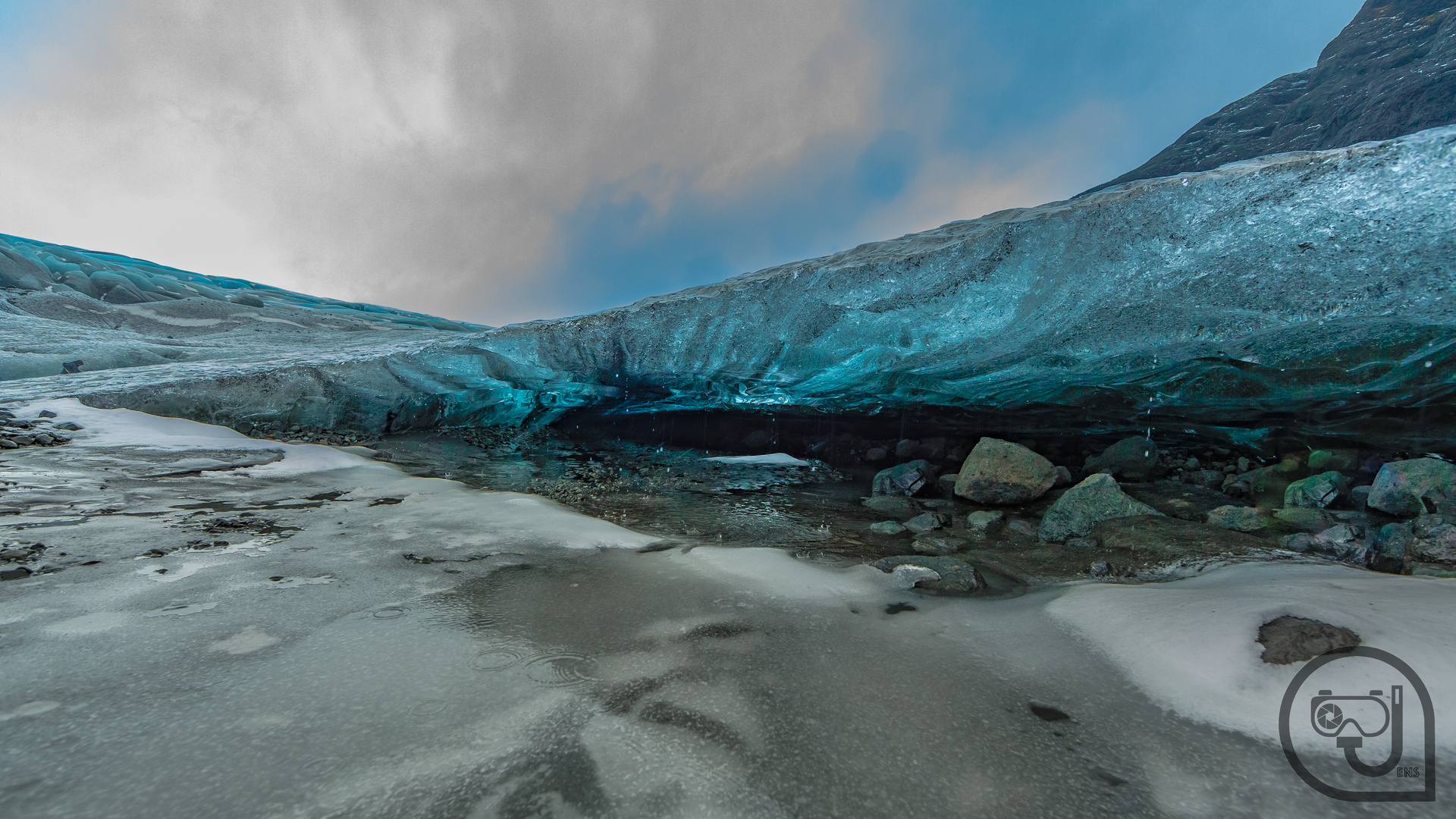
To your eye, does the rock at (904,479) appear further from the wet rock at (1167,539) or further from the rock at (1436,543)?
the rock at (1436,543)

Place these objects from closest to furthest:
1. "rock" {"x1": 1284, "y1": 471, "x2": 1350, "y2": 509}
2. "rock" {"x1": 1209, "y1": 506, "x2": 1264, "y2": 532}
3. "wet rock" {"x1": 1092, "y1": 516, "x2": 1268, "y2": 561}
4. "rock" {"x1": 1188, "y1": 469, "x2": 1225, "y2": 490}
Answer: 1. "wet rock" {"x1": 1092, "y1": 516, "x2": 1268, "y2": 561}
2. "rock" {"x1": 1209, "y1": 506, "x2": 1264, "y2": 532}
3. "rock" {"x1": 1284, "y1": 471, "x2": 1350, "y2": 509}
4. "rock" {"x1": 1188, "y1": 469, "x2": 1225, "y2": 490}

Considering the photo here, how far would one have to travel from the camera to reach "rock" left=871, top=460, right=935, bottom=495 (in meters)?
7.06

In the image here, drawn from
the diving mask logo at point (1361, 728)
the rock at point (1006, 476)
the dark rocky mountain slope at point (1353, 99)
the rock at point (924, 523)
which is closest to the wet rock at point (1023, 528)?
the rock at point (924, 523)

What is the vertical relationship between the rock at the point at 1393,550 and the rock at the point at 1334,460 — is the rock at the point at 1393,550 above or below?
below

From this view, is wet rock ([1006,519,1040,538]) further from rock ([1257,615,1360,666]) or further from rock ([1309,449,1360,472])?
rock ([1309,449,1360,472])

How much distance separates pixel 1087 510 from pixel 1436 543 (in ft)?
6.76

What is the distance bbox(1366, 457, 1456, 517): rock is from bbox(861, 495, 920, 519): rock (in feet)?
13.8

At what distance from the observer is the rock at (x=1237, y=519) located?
15.1 ft

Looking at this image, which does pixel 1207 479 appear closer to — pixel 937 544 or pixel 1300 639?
pixel 937 544

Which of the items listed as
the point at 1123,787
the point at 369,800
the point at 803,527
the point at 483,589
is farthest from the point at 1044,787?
the point at 803,527

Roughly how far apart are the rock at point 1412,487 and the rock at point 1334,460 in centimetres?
186

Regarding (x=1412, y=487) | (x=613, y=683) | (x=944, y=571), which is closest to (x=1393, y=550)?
(x=1412, y=487)

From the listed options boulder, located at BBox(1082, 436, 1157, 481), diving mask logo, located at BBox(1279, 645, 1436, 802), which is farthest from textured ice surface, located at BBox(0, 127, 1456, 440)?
diving mask logo, located at BBox(1279, 645, 1436, 802)

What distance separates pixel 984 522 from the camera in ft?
16.7
